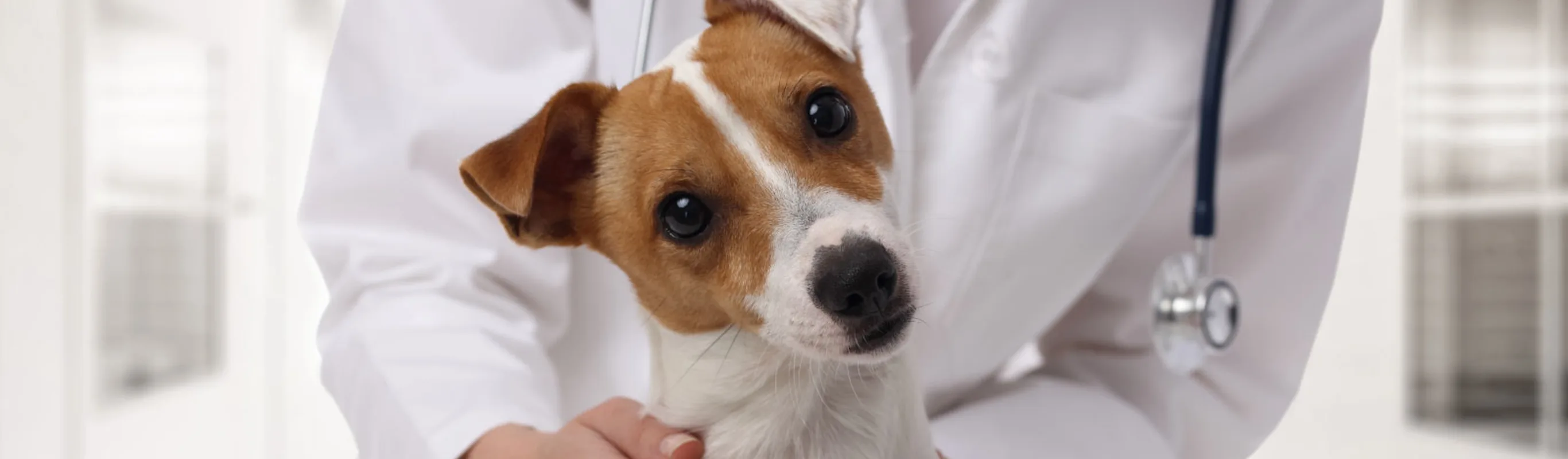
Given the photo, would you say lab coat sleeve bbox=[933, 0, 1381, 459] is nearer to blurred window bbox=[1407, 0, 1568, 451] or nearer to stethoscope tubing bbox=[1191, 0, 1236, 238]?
stethoscope tubing bbox=[1191, 0, 1236, 238]

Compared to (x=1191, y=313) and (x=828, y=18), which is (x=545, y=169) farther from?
(x=1191, y=313)

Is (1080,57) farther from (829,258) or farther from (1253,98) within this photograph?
(829,258)

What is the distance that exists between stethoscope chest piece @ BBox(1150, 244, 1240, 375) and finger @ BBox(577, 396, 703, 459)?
1.44 ft

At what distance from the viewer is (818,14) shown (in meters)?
0.61

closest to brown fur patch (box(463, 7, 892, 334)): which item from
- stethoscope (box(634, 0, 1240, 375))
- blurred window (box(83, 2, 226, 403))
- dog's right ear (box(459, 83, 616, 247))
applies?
dog's right ear (box(459, 83, 616, 247))

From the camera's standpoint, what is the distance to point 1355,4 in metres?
0.97

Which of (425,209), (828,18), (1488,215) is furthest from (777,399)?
(1488,215)

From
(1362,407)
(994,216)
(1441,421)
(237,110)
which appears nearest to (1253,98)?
(994,216)

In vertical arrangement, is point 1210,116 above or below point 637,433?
above

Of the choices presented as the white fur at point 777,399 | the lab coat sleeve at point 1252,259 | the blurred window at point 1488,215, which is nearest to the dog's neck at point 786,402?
the white fur at point 777,399

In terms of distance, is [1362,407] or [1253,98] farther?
[1362,407]

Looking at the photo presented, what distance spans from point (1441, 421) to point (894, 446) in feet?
→ 6.86

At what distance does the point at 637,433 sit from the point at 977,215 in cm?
36

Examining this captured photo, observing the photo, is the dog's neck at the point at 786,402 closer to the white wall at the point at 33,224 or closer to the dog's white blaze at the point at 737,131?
the dog's white blaze at the point at 737,131
